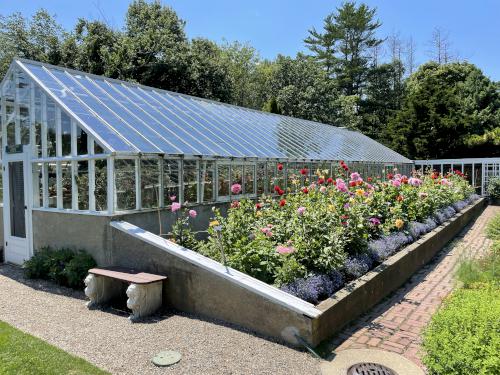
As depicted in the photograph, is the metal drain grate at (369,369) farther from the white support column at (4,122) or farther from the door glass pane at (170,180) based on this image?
the white support column at (4,122)

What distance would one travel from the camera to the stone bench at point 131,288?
5.48m

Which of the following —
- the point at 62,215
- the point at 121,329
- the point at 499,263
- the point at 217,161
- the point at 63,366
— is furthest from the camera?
the point at 217,161

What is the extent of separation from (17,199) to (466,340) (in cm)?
896

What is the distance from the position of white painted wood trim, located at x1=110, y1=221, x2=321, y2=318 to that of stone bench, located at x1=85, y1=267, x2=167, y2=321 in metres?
0.49

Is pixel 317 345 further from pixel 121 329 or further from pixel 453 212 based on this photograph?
pixel 453 212

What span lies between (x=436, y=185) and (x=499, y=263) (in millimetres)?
6981

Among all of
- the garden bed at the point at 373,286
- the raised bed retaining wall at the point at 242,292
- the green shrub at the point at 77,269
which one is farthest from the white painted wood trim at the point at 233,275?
the green shrub at the point at 77,269

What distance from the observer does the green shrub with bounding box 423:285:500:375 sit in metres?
2.95

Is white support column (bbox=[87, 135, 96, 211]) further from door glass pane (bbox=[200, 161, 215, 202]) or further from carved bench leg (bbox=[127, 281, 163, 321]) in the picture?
door glass pane (bbox=[200, 161, 215, 202])

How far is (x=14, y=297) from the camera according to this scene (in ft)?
21.2

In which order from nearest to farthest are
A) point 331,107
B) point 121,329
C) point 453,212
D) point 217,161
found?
point 121,329, point 217,161, point 453,212, point 331,107

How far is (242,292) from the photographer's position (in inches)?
199

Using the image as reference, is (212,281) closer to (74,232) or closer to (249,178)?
(74,232)

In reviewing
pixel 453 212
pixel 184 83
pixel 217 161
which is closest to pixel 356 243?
pixel 217 161
